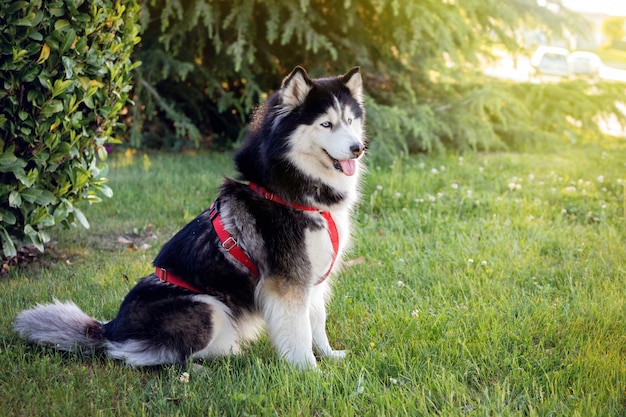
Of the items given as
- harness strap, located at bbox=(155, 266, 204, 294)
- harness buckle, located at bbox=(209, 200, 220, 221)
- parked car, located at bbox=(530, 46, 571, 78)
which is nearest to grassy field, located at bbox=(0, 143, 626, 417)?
harness strap, located at bbox=(155, 266, 204, 294)

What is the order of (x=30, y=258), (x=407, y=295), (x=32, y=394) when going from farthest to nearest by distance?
(x=30, y=258)
(x=407, y=295)
(x=32, y=394)

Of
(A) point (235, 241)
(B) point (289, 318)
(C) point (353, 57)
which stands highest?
(C) point (353, 57)

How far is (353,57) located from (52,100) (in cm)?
526

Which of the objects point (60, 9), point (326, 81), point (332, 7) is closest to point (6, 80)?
point (60, 9)

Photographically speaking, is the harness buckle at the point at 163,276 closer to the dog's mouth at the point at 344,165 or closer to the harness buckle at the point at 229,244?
the harness buckle at the point at 229,244

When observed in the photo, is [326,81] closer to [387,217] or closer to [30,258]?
[387,217]

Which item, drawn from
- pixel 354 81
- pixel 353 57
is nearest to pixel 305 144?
pixel 354 81

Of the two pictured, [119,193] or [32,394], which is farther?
[119,193]

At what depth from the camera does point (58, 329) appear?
3131mm

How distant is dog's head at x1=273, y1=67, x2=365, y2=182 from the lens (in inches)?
123

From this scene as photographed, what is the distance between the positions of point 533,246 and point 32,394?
4007 mm

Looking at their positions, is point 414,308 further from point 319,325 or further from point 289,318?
point 289,318

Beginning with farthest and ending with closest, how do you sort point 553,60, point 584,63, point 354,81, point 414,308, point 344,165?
point 584,63 < point 553,60 < point 414,308 < point 354,81 < point 344,165

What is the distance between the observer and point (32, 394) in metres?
2.80
